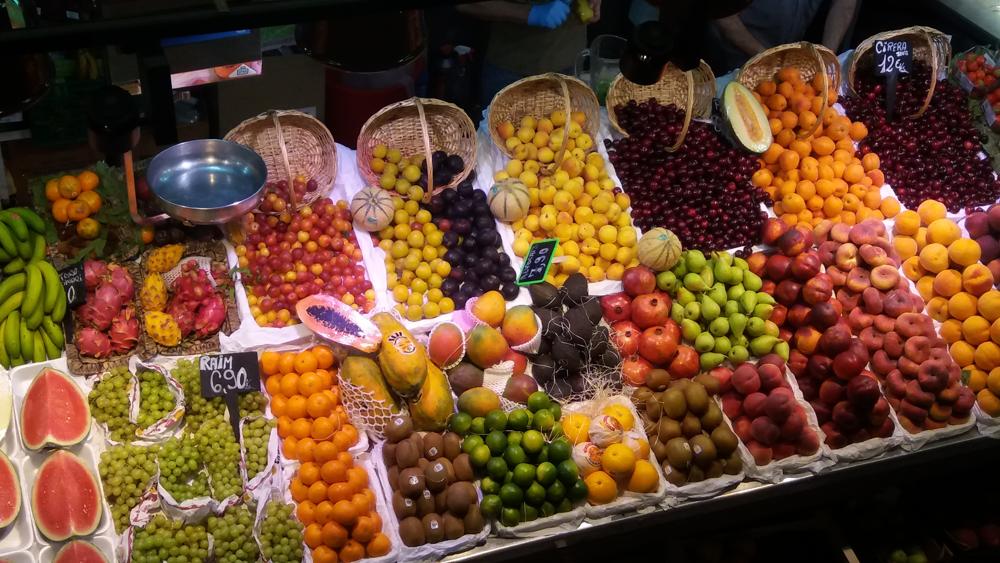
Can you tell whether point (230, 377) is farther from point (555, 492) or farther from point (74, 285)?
point (555, 492)

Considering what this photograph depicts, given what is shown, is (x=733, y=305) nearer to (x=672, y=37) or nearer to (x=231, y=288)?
(x=672, y=37)

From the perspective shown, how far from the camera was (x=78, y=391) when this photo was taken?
2766 millimetres

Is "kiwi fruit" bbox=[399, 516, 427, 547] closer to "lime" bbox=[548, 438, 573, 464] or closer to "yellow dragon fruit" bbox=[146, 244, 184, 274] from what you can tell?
"lime" bbox=[548, 438, 573, 464]

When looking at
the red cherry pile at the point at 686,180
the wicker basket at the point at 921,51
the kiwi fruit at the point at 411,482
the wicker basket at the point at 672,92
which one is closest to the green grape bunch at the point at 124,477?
the kiwi fruit at the point at 411,482

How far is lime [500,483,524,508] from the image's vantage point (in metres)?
2.69

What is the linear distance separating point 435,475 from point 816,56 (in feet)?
7.65

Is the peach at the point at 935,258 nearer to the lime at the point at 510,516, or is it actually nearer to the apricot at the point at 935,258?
the apricot at the point at 935,258

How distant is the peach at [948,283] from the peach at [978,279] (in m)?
0.02

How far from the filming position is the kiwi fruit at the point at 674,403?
2.95m

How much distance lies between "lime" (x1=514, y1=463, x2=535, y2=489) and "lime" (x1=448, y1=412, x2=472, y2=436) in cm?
20

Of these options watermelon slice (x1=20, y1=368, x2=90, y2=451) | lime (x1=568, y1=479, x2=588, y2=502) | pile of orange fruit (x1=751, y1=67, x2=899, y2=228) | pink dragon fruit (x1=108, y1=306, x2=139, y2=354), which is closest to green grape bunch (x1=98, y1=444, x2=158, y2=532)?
watermelon slice (x1=20, y1=368, x2=90, y2=451)

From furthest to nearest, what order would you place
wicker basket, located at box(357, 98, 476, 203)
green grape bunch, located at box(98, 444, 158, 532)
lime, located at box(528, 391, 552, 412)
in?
wicker basket, located at box(357, 98, 476, 203) < lime, located at box(528, 391, 552, 412) < green grape bunch, located at box(98, 444, 158, 532)

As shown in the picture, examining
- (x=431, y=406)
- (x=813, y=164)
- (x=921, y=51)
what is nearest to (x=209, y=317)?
(x=431, y=406)

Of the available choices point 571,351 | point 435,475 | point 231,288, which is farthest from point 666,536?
point 231,288
